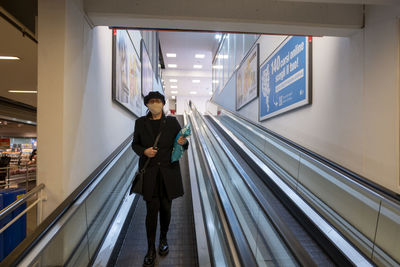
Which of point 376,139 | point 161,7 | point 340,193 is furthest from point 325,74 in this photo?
point 161,7

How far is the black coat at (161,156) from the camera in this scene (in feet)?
7.66

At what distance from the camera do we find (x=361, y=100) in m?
3.16

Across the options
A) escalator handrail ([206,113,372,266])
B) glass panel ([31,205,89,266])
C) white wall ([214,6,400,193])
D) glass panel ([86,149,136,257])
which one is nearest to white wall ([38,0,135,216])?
glass panel ([86,149,136,257])

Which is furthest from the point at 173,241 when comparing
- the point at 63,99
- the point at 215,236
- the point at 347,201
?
the point at 347,201

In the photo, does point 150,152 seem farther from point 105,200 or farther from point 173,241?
point 173,241

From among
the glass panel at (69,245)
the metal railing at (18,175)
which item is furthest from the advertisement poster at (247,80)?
the metal railing at (18,175)

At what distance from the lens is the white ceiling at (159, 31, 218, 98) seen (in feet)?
49.6

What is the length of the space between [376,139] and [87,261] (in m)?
3.21

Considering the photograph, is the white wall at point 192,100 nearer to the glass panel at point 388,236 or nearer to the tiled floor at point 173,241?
the tiled floor at point 173,241

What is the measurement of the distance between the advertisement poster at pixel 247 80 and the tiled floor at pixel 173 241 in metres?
4.95

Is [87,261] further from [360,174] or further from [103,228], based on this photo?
[360,174]

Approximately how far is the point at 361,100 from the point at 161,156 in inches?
101

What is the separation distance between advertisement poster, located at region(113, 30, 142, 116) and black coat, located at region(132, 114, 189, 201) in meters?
1.90

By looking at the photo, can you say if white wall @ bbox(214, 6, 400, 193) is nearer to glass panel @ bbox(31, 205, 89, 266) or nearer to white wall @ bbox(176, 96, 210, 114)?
glass panel @ bbox(31, 205, 89, 266)
